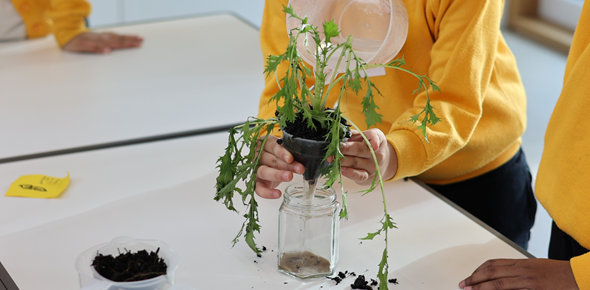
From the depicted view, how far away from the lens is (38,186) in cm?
125

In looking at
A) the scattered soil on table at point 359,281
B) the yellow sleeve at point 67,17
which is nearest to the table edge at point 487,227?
the scattered soil on table at point 359,281

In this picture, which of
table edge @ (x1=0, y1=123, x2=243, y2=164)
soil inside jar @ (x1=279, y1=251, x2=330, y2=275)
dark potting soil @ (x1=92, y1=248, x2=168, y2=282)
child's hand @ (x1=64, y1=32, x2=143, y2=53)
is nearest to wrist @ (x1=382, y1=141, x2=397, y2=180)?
soil inside jar @ (x1=279, y1=251, x2=330, y2=275)

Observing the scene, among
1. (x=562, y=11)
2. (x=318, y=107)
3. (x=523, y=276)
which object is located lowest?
(x=562, y=11)

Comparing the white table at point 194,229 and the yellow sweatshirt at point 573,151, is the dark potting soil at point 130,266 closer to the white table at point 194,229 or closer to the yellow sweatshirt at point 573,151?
the white table at point 194,229

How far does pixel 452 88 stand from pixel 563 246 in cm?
39

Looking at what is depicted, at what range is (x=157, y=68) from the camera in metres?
2.00

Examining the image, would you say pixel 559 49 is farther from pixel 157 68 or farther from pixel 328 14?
pixel 328 14

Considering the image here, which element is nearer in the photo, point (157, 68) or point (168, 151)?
point (168, 151)

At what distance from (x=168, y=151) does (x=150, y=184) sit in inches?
6.7

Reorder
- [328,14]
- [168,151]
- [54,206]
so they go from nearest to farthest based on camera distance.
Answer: [328,14]
[54,206]
[168,151]

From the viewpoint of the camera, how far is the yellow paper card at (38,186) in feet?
4.02

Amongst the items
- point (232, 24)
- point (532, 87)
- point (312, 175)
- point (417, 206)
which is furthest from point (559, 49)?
point (312, 175)

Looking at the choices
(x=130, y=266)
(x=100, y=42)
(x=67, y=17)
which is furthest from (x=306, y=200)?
(x=67, y=17)

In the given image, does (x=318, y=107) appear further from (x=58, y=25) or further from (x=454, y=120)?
(x=58, y=25)
